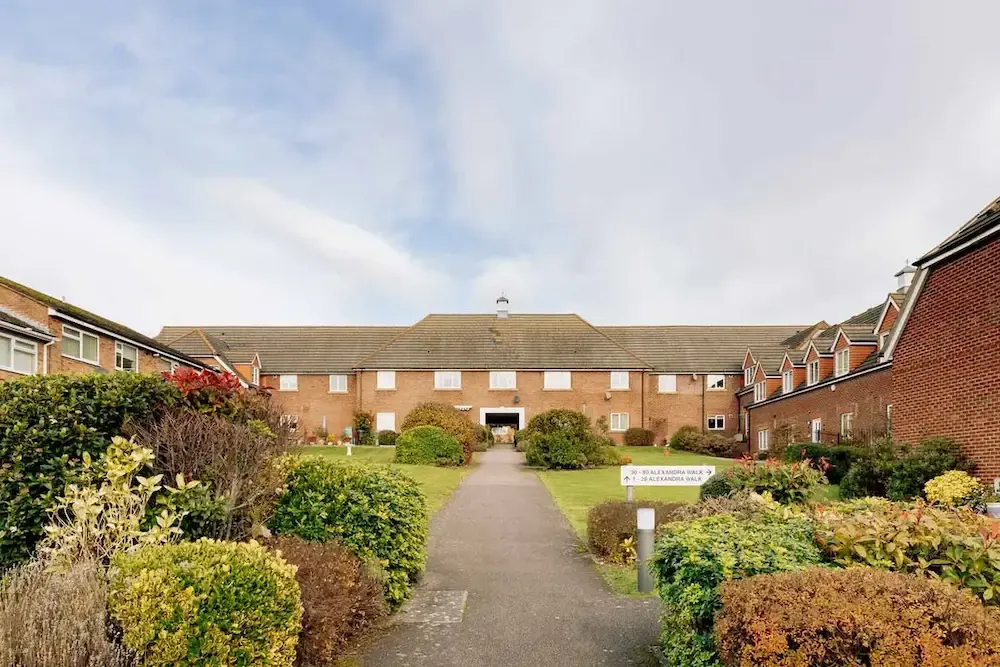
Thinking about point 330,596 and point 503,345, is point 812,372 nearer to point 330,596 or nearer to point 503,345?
point 503,345

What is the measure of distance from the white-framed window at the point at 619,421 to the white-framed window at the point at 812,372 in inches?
609

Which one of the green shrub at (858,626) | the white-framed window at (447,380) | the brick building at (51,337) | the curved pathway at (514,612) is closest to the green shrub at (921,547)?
the green shrub at (858,626)

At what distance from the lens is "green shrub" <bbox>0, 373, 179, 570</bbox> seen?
21.5 ft

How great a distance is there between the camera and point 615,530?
37.5 ft

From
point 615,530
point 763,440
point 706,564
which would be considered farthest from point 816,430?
point 706,564

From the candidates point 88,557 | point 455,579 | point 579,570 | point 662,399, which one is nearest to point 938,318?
point 579,570

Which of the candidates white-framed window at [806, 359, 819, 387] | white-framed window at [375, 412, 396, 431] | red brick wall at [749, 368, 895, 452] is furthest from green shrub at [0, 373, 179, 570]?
white-framed window at [375, 412, 396, 431]

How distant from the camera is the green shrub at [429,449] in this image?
1179 inches

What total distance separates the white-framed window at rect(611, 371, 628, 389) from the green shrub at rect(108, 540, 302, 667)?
45322 mm

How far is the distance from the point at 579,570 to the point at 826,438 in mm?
25769

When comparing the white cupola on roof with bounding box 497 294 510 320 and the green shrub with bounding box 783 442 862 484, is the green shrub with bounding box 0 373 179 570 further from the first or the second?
the white cupola on roof with bounding box 497 294 510 320

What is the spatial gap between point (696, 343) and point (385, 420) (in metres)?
23.7

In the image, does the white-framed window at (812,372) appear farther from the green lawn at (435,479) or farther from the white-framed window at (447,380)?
the white-framed window at (447,380)

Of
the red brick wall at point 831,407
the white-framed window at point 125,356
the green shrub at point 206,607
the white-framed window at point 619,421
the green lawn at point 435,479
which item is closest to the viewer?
the green shrub at point 206,607
